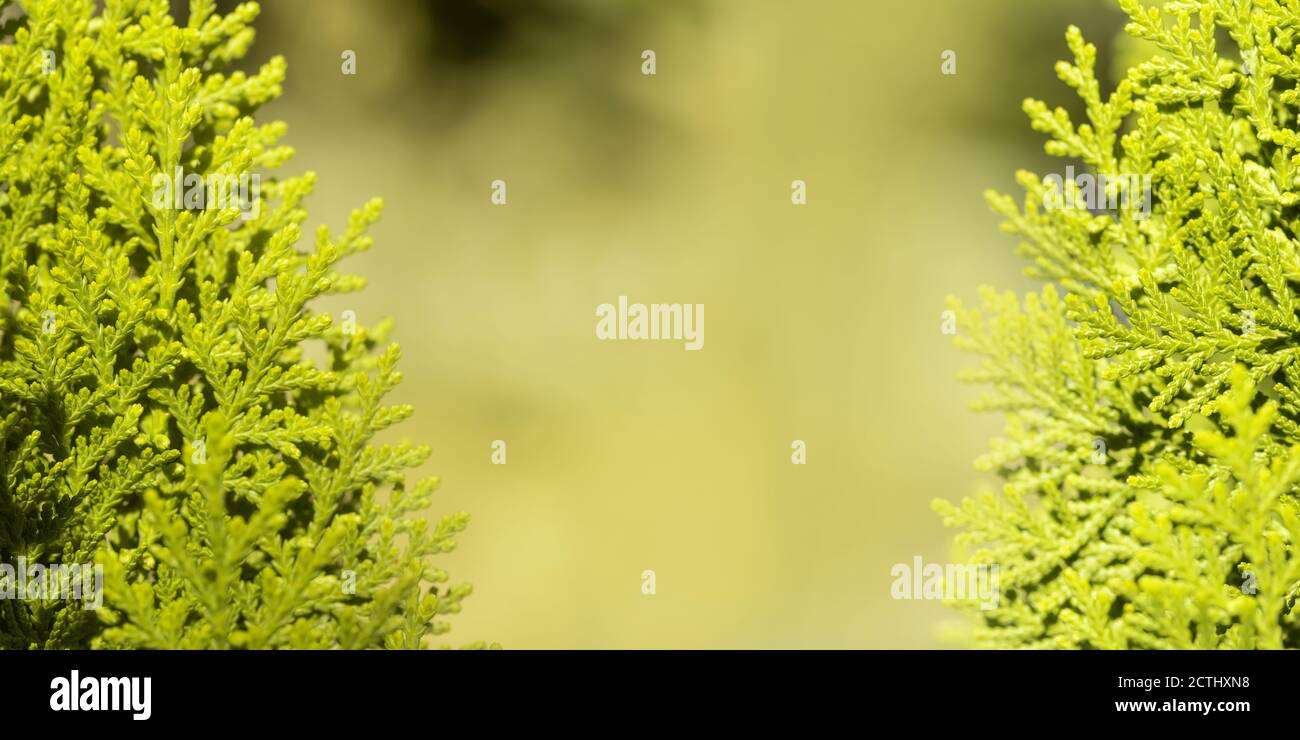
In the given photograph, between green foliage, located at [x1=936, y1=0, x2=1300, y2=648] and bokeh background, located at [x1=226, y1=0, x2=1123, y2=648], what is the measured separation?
7433 millimetres

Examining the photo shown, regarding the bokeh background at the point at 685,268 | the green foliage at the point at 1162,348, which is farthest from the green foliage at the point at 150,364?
the bokeh background at the point at 685,268

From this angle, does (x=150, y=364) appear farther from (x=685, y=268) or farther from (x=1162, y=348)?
(x=685, y=268)

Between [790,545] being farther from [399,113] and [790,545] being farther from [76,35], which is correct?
[76,35]

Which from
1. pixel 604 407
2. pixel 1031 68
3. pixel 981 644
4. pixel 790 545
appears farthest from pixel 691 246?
pixel 981 644

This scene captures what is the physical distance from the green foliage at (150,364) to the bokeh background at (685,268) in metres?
7.47

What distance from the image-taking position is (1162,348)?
3.74 metres

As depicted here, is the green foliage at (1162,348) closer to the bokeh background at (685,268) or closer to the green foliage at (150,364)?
the green foliage at (150,364)

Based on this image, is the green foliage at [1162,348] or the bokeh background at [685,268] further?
the bokeh background at [685,268]

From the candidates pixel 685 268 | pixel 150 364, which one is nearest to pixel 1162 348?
pixel 150 364

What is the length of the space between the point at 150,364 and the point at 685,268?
8.93 m

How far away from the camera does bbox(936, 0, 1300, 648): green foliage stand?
143 inches

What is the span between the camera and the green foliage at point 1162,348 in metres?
3.64

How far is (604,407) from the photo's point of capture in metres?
11.9
